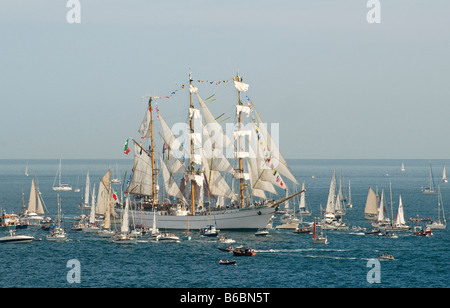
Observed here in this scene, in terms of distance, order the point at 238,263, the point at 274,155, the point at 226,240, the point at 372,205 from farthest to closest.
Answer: the point at 372,205
the point at 274,155
the point at 226,240
the point at 238,263

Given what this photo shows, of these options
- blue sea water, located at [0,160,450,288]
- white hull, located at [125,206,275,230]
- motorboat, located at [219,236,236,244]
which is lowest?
blue sea water, located at [0,160,450,288]

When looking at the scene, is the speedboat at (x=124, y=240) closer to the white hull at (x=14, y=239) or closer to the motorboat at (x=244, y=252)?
the white hull at (x=14, y=239)

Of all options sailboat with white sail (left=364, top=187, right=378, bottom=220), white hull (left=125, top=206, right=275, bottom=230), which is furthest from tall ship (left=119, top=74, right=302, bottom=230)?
sailboat with white sail (left=364, top=187, right=378, bottom=220)

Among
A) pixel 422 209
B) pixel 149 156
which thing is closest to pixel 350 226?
pixel 149 156

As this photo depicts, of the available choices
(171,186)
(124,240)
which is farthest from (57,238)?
(171,186)

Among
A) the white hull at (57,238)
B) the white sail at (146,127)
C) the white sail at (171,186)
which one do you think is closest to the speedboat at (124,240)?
the white hull at (57,238)

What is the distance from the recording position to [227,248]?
4040 inches

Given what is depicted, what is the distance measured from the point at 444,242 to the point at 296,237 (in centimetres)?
2337

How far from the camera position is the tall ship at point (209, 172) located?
129 metres

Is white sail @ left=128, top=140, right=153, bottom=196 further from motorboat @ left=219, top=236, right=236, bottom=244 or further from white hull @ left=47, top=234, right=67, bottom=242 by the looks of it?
motorboat @ left=219, top=236, right=236, bottom=244

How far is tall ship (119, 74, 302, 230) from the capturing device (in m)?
129

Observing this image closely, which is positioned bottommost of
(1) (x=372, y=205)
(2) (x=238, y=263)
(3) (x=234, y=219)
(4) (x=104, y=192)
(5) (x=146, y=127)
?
(2) (x=238, y=263)

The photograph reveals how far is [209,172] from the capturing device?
439 feet

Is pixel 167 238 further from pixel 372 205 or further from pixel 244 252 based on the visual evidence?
pixel 372 205
